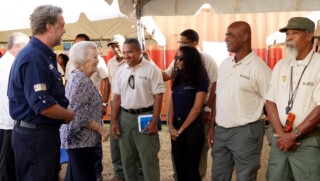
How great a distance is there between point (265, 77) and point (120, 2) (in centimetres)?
200

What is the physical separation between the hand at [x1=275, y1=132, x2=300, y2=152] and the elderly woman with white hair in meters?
1.43

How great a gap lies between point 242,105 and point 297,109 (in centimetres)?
52

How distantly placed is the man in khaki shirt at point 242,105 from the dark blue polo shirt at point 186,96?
1.20 ft

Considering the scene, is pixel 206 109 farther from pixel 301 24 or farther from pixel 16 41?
pixel 16 41

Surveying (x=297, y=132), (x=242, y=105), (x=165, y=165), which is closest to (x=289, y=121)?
(x=297, y=132)

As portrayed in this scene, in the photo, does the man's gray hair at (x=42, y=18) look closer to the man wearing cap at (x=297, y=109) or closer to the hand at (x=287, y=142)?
the man wearing cap at (x=297, y=109)

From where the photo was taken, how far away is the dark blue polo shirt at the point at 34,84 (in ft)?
7.89

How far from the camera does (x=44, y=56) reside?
2.51 m

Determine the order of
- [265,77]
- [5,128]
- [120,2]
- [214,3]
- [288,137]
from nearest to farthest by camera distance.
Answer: [288,137] → [265,77] → [5,128] → [120,2] → [214,3]

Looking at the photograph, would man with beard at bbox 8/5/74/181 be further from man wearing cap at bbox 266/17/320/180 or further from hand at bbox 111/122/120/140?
man wearing cap at bbox 266/17/320/180

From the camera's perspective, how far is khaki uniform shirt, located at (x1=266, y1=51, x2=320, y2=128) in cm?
265

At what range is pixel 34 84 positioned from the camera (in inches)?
94.4

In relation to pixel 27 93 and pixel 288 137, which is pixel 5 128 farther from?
pixel 288 137

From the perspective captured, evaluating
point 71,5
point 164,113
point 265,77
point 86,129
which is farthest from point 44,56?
point 164,113
